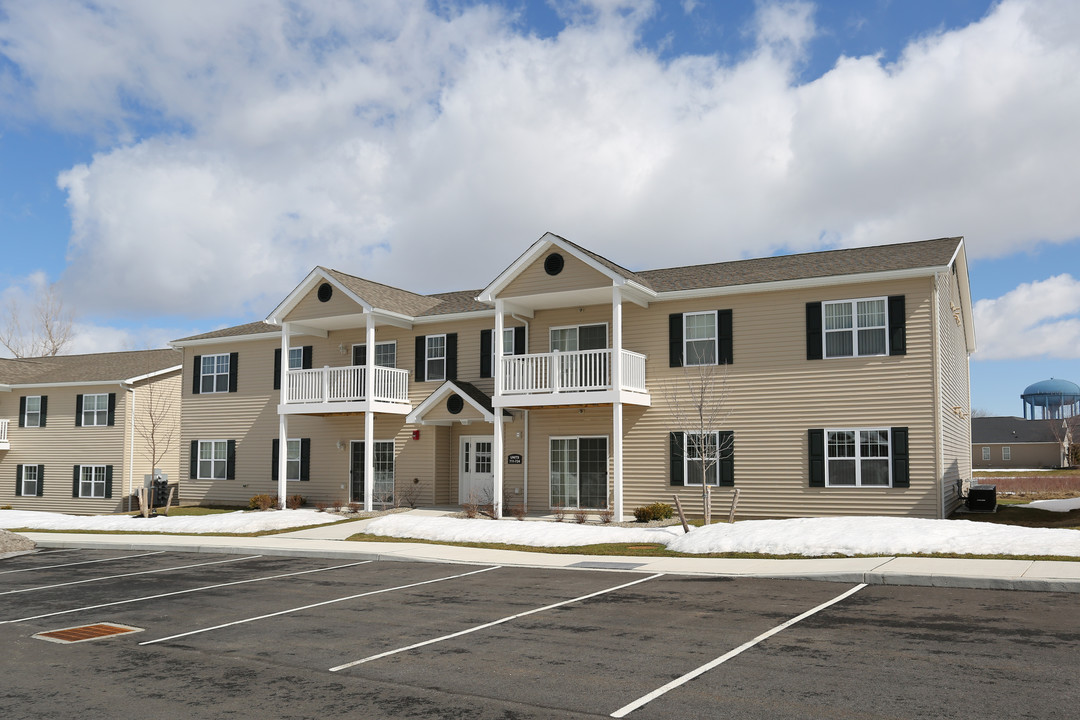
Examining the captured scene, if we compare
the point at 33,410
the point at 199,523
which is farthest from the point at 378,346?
the point at 33,410

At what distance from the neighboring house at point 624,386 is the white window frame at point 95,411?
8561 millimetres

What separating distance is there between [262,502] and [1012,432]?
6393cm

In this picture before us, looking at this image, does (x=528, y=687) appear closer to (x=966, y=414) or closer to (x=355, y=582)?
(x=355, y=582)

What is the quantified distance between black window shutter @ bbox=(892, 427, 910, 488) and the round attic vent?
9418 millimetres

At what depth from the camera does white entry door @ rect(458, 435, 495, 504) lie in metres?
26.3

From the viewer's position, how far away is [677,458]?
75.6 ft

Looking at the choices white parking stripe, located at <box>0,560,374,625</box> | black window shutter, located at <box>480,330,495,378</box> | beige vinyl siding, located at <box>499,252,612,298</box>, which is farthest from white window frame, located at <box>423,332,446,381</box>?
white parking stripe, located at <box>0,560,374,625</box>

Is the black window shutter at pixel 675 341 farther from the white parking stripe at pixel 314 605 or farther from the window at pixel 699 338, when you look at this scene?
the white parking stripe at pixel 314 605

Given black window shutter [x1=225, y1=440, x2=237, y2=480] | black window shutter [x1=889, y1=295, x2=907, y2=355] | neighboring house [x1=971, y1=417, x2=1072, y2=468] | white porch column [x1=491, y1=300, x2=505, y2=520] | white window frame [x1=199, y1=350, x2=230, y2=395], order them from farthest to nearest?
1. neighboring house [x1=971, y1=417, x2=1072, y2=468]
2. white window frame [x1=199, y1=350, x2=230, y2=395]
3. black window shutter [x1=225, y1=440, x2=237, y2=480]
4. white porch column [x1=491, y1=300, x2=505, y2=520]
5. black window shutter [x1=889, y1=295, x2=907, y2=355]

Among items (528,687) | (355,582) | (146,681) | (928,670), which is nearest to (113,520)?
(355,582)

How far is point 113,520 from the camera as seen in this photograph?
27125 mm

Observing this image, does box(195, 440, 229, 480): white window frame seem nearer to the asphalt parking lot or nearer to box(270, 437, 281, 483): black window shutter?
box(270, 437, 281, 483): black window shutter

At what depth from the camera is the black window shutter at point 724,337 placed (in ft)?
74.5

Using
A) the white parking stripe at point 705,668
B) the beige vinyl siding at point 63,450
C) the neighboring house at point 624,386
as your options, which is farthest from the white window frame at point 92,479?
the white parking stripe at point 705,668
